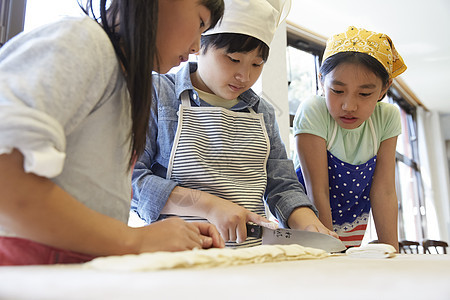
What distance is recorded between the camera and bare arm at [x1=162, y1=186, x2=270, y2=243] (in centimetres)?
85

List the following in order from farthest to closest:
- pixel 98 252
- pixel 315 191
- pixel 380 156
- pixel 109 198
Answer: pixel 380 156 → pixel 315 191 → pixel 109 198 → pixel 98 252

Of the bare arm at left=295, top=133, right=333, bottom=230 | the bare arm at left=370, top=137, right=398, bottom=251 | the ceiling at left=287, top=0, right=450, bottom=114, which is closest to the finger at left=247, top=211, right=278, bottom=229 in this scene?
the bare arm at left=295, top=133, right=333, bottom=230

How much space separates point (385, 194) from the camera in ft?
4.27

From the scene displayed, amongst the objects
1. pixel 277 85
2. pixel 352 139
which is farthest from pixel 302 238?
pixel 277 85

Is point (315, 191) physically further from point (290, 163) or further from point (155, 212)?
point (155, 212)

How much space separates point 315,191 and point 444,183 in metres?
6.04

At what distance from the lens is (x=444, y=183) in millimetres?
6422

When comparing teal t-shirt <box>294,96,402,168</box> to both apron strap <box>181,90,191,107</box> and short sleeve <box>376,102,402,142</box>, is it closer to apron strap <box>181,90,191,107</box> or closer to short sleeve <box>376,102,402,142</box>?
short sleeve <box>376,102,402,142</box>

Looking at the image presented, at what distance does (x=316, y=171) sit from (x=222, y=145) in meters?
0.36

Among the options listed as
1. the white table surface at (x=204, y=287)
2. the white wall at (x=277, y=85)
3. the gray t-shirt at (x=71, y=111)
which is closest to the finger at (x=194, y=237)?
the gray t-shirt at (x=71, y=111)

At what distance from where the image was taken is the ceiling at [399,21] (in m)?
3.42

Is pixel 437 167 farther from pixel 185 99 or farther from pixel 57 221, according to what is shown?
pixel 57 221

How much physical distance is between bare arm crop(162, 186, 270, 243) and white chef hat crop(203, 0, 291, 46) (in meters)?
0.40

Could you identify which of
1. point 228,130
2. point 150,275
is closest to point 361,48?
point 228,130
